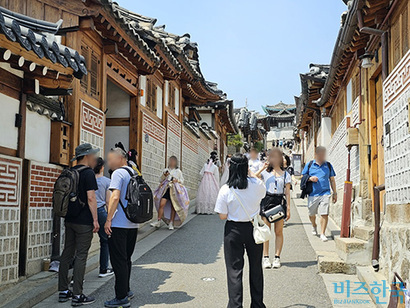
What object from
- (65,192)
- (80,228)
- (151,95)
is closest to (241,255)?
(80,228)

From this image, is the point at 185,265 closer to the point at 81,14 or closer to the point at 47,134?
the point at 47,134

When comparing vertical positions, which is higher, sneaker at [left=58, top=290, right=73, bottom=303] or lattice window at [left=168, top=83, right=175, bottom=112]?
lattice window at [left=168, top=83, right=175, bottom=112]

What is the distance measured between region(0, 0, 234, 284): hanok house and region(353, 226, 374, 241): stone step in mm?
4707

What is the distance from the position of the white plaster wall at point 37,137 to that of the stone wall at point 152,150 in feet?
14.9

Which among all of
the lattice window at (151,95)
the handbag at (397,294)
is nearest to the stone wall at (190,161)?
the lattice window at (151,95)

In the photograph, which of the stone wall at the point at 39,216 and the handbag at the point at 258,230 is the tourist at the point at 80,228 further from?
the handbag at the point at 258,230

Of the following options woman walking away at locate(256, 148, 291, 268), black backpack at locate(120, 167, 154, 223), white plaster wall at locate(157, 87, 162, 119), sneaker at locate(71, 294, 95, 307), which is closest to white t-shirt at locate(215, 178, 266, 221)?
black backpack at locate(120, 167, 154, 223)

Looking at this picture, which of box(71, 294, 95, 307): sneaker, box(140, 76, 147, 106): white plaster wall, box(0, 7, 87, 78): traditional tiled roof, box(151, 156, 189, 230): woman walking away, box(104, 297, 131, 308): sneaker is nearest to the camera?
box(0, 7, 87, 78): traditional tiled roof

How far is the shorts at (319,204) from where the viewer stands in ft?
29.7

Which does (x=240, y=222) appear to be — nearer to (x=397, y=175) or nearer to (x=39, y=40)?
(x=397, y=175)

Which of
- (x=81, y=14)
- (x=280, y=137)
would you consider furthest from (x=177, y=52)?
(x=280, y=137)

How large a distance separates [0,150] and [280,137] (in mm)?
62650

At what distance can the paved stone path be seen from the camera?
5.80 meters

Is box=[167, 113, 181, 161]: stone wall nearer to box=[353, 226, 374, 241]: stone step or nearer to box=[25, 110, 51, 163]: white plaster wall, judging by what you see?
box=[25, 110, 51, 163]: white plaster wall
